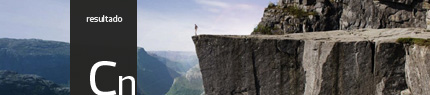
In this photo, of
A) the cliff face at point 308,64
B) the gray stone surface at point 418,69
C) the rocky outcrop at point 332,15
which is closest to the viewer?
the gray stone surface at point 418,69

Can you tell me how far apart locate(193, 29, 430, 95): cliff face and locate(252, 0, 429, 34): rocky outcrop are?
21.3 meters

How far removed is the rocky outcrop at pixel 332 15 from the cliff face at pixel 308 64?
2131cm

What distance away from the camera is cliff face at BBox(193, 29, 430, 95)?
63.7 ft

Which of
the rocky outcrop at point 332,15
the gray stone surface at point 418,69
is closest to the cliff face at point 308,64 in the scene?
the gray stone surface at point 418,69

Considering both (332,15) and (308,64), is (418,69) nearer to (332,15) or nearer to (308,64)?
(308,64)

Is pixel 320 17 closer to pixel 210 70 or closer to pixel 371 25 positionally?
pixel 371 25

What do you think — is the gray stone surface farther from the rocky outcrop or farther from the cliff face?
the rocky outcrop

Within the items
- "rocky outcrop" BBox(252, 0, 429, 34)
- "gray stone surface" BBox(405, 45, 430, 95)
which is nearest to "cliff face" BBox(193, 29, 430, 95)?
"gray stone surface" BBox(405, 45, 430, 95)

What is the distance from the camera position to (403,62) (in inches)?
752

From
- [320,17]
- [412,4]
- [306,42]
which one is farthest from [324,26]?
[306,42]

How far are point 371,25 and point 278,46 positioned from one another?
30.7 m

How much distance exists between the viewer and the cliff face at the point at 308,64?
A: 19.4 meters

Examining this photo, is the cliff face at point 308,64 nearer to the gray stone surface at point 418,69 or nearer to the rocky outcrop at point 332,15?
the gray stone surface at point 418,69

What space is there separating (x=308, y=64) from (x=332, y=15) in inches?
1331
